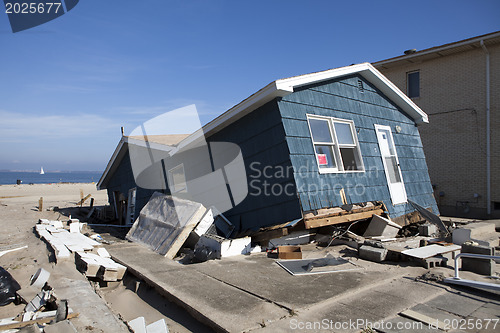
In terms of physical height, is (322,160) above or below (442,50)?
below

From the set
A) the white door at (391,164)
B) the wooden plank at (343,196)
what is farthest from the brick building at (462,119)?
the wooden plank at (343,196)

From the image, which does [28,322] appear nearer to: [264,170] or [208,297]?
[208,297]

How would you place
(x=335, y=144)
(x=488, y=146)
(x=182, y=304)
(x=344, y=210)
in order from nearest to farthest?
(x=182, y=304), (x=344, y=210), (x=335, y=144), (x=488, y=146)

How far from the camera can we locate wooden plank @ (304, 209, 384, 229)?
6598 mm

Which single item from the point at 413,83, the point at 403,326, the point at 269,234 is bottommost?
the point at 403,326

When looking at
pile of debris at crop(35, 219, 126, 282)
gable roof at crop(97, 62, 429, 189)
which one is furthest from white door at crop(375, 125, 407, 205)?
pile of debris at crop(35, 219, 126, 282)

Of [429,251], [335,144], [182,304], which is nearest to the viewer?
[182,304]

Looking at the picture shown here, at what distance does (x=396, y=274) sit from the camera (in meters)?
4.97

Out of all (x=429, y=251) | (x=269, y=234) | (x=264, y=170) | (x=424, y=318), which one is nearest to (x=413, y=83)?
(x=264, y=170)

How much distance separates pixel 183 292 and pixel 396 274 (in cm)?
316

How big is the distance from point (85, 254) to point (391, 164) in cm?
806

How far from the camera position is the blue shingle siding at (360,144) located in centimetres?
695

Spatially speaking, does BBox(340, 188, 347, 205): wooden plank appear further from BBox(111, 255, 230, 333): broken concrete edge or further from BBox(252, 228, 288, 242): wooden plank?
BBox(111, 255, 230, 333): broken concrete edge

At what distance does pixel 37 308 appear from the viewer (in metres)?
4.13
